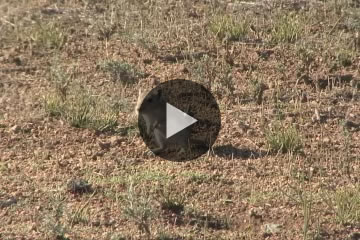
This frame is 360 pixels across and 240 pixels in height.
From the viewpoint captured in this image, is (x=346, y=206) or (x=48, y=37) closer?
(x=346, y=206)

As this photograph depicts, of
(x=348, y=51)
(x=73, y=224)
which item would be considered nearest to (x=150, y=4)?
(x=348, y=51)

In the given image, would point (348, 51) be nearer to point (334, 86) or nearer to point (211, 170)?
point (334, 86)

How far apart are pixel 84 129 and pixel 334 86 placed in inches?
101

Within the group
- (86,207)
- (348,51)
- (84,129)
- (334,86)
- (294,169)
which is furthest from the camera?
(348,51)

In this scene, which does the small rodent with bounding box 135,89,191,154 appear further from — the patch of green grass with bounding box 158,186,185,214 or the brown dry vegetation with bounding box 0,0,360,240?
the patch of green grass with bounding box 158,186,185,214

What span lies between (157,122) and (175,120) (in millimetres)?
176

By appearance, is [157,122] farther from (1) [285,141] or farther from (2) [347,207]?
(2) [347,207]

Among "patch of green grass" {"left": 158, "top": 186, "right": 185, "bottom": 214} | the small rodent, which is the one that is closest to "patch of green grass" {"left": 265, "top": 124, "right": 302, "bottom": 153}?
the small rodent

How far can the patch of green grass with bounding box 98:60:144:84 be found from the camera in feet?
25.4

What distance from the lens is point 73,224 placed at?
18.2 ft

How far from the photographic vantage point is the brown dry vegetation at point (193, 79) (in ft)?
18.4

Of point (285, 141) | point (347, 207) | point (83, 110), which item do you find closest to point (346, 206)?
point (347, 207)
